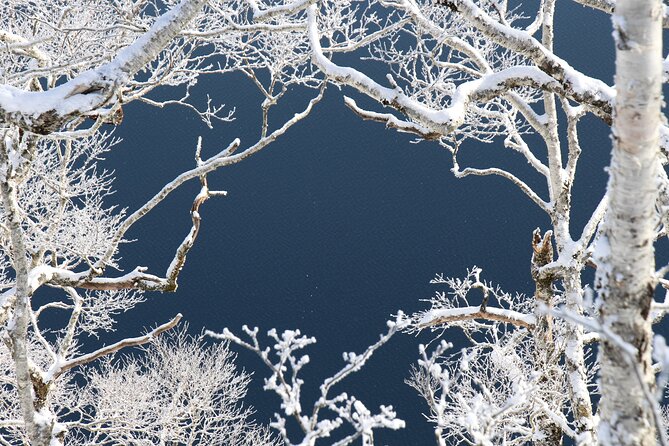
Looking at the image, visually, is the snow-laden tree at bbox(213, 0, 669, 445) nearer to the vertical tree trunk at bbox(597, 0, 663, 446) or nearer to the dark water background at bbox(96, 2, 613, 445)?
the vertical tree trunk at bbox(597, 0, 663, 446)

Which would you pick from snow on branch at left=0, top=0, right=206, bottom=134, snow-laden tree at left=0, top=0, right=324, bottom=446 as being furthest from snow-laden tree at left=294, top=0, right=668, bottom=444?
snow on branch at left=0, top=0, right=206, bottom=134

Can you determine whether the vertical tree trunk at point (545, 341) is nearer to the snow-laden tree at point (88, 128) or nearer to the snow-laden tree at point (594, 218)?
the snow-laden tree at point (594, 218)

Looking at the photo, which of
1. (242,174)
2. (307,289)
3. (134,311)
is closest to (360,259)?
(307,289)

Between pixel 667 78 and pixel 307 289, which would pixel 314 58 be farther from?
pixel 307 289

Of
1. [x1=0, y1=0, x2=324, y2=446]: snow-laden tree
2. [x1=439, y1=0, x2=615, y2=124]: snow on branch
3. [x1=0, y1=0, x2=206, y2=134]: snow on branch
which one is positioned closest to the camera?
[x1=0, y1=0, x2=206, y2=134]: snow on branch

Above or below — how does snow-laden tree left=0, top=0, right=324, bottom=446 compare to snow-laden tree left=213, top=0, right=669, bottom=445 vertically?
above

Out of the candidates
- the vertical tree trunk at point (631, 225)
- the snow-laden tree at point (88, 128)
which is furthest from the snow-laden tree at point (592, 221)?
the snow-laden tree at point (88, 128)
